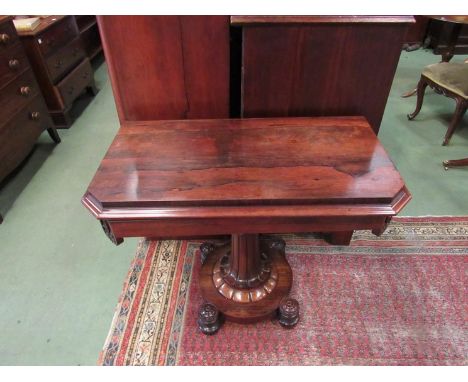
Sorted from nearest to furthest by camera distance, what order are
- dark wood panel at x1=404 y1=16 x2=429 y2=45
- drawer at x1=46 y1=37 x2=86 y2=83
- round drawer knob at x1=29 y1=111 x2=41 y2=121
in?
1. round drawer knob at x1=29 y1=111 x2=41 y2=121
2. drawer at x1=46 y1=37 x2=86 y2=83
3. dark wood panel at x1=404 y1=16 x2=429 y2=45

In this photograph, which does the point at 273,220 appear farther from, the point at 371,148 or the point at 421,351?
the point at 421,351

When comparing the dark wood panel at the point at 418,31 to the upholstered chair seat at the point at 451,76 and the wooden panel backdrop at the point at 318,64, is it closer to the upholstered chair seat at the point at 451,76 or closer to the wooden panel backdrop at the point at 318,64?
the upholstered chair seat at the point at 451,76

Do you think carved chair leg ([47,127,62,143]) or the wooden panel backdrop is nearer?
the wooden panel backdrop

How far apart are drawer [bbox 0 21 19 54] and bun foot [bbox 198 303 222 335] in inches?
70.5

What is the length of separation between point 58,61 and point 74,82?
0.76ft

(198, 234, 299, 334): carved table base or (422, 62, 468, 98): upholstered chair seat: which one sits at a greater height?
(422, 62, 468, 98): upholstered chair seat

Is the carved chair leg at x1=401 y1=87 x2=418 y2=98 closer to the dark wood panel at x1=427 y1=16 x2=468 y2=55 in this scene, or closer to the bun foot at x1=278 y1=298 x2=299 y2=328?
the dark wood panel at x1=427 y1=16 x2=468 y2=55

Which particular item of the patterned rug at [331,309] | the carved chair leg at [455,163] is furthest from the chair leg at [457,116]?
the patterned rug at [331,309]

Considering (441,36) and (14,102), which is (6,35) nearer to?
(14,102)

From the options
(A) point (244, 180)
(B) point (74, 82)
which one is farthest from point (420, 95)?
(B) point (74, 82)

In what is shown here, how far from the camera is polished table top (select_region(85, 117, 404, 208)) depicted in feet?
2.65

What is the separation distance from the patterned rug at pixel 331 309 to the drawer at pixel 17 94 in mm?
1131

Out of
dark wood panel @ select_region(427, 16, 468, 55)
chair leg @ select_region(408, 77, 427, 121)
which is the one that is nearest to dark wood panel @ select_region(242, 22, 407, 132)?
chair leg @ select_region(408, 77, 427, 121)

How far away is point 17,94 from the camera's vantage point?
6.28 ft
